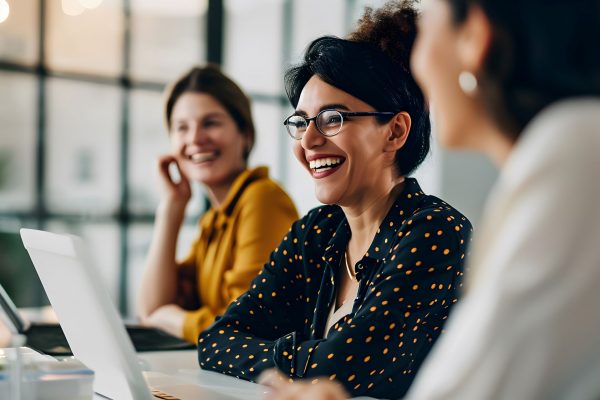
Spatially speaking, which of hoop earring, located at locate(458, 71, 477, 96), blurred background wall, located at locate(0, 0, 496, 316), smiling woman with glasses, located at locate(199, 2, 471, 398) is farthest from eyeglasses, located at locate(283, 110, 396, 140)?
blurred background wall, located at locate(0, 0, 496, 316)

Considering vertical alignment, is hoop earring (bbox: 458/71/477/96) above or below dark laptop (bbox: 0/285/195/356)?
above

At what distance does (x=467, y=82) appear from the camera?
2.62 feet

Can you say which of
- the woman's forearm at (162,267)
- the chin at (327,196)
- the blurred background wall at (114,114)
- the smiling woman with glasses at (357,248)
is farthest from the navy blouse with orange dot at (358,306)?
the blurred background wall at (114,114)

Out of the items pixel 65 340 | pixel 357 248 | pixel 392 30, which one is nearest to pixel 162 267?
pixel 65 340

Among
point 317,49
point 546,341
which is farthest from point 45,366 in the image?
point 317,49

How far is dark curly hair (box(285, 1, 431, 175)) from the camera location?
1735mm

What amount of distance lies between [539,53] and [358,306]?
1009 millimetres

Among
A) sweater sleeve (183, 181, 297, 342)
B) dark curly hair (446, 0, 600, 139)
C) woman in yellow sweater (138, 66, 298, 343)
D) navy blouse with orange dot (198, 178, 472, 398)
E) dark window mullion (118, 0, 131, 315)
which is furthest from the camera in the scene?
dark window mullion (118, 0, 131, 315)

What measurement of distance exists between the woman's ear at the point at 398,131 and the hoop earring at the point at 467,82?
96 centimetres

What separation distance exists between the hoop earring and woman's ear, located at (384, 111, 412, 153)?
0.96 m

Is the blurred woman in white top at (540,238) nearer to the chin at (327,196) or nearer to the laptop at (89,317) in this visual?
the laptop at (89,317)

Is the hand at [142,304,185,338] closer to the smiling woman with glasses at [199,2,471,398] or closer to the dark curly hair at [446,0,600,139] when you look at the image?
the smiling woman with glasses at [199,2,471,398]

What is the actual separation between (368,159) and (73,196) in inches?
118

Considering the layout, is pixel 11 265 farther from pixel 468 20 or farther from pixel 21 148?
pixel 468 20
